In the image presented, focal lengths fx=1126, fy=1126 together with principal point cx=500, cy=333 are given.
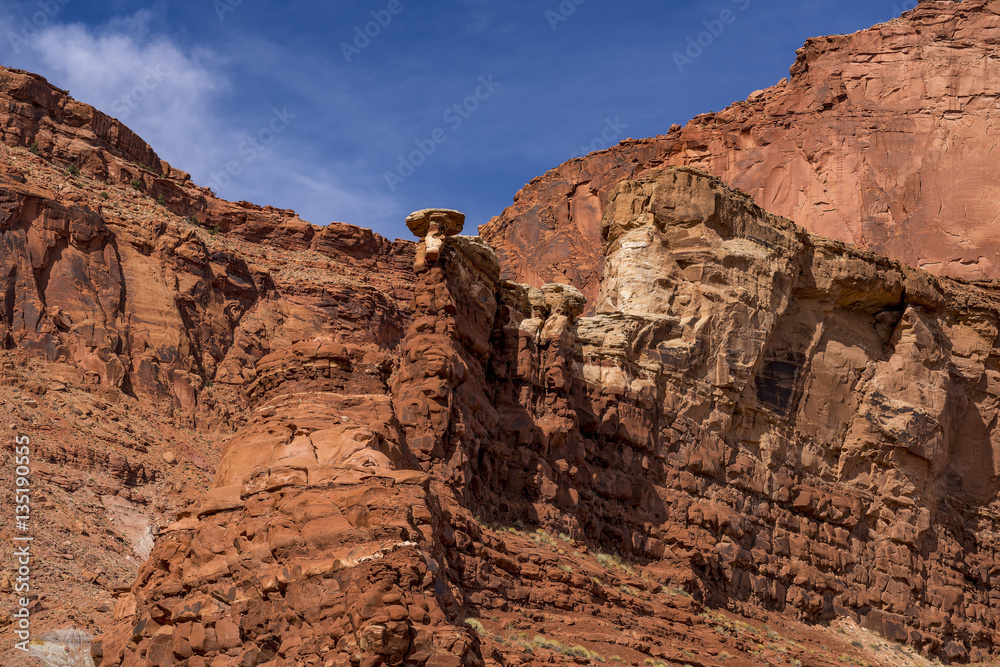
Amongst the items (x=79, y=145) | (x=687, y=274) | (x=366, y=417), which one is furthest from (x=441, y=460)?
(x=79, y=145)

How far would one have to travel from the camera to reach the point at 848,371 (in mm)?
33750

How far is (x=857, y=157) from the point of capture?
64438 mm

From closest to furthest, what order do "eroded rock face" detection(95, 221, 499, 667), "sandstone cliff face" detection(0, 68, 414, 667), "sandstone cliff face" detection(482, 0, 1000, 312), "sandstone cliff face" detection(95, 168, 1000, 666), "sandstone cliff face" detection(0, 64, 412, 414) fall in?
"eroded rock face" detection(95, 221, 499, 667) < "sandstone cliff face" detection(95, 168, 1000, 666) < "sandstone cliff face" detection(0, 68, 414, 667) < "sandstone cliff face" detection(0, 64, 412, 414) < "sandstone cliff face" detection(482, 0, 1000, 312)

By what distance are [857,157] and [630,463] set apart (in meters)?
41.1

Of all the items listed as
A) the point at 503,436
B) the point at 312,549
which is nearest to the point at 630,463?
the point at 503,436

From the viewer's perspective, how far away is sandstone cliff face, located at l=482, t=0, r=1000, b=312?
61562mm

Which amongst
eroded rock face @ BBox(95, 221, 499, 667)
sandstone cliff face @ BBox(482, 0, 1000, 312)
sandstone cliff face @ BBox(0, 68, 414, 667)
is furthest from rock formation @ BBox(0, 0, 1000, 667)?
sandstone cliff face @ BBox(482, 0, 1000, 312)

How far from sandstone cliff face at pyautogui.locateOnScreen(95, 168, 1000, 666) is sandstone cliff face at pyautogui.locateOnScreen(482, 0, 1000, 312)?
999 inches

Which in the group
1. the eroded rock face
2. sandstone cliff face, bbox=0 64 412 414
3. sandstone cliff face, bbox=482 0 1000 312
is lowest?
the eroded rock face

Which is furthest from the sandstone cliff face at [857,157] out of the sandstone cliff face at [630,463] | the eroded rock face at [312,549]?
the eroded rock face at [312,549]

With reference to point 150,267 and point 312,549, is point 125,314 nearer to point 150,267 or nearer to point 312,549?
point 150,267

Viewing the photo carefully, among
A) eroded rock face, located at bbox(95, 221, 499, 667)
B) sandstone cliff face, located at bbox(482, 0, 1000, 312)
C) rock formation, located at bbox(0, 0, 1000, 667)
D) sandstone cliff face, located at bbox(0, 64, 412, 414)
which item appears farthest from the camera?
sandstone cliff face, located at bbox(482, 0, 1000, 312)

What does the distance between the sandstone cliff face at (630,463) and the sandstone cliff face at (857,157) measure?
25372 millimetres

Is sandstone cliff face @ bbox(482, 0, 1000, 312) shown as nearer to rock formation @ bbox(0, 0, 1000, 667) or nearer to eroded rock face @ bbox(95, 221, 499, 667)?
rock formation @ bbox(0, 0, 1000, 667)
